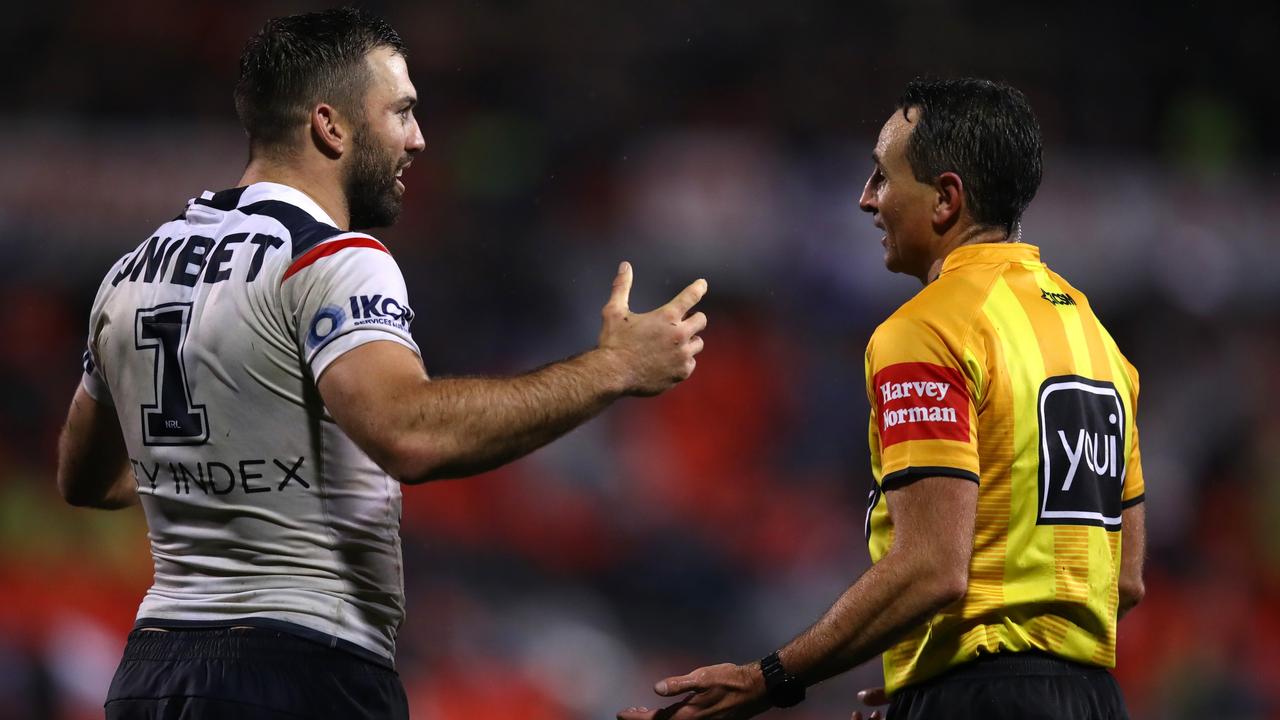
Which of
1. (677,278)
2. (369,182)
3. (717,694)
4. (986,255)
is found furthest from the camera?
(677,278)

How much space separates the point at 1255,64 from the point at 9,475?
10.9 m

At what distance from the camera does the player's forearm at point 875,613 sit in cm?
246

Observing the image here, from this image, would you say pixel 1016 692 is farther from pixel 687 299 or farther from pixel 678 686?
pixel 687 299

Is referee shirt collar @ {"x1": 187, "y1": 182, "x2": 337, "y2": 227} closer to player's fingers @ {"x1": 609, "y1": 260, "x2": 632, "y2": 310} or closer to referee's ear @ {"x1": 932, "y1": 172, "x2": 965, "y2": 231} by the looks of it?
player's fingers @ {"x1": 609, "y1": 260, "x2": 632, "y2": 310}

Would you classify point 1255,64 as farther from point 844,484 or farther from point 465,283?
point 465,283

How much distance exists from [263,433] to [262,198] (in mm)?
500

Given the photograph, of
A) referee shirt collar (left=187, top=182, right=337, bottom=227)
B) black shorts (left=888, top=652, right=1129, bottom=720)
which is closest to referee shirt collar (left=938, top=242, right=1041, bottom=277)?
black shorts (left=888, top=652, right=1129, bottom=720)

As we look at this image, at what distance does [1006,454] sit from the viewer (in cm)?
256

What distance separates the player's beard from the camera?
290cm

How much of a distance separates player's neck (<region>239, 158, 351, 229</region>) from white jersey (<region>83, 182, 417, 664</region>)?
0.17 meters

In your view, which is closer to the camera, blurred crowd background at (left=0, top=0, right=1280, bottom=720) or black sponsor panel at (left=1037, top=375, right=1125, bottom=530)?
black sponsor panel at (left=1037, top=375, right=1125, bottom=530)

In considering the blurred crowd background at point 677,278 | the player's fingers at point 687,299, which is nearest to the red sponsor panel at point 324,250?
the player's fingers at point 687,299

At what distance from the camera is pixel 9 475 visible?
8758 millimetres

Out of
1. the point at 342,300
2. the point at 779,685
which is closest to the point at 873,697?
the point at 779,685
